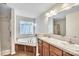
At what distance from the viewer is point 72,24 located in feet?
7.11

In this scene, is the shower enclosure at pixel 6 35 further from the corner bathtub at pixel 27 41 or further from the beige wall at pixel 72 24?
the beige wall at pixel 72 24

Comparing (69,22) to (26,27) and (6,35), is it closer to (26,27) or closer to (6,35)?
(26,27)

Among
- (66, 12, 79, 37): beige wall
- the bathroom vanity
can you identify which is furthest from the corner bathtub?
(66, 12, 79, 37): beige wall

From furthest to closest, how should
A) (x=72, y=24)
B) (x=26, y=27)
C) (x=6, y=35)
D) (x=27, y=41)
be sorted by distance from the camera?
(x=6, y=35)
(x=27, y=41)
(x=26, y=27)
(x=72, y=24)

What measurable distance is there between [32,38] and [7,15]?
1.31m

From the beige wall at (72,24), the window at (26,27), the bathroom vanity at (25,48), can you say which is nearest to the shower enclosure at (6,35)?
the bathroom vanity at (25,48)

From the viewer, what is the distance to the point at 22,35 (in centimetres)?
239

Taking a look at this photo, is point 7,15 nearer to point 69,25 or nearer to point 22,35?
point 22,35

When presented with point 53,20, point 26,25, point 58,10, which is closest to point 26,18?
point 26,25

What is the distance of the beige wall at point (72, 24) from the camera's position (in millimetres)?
2100

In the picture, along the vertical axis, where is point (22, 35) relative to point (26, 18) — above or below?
below

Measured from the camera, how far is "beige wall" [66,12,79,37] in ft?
6.89

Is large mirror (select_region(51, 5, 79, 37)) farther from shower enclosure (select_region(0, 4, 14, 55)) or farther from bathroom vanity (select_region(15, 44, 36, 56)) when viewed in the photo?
shower enclosure (select_region(0, 4, 14, 55))

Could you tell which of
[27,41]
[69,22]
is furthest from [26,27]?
[69,22]
